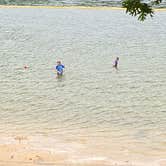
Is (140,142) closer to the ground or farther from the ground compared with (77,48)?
farther from the ground

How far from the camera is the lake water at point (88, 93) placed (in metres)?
20.0

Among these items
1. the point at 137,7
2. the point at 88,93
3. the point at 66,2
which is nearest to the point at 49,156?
the point at 137,7

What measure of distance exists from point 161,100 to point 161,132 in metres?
6.46

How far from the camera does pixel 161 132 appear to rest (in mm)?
21281

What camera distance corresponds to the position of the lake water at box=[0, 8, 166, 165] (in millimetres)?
20000

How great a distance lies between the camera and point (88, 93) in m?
29.4

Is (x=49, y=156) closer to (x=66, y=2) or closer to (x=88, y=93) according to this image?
(x=88, y=93)

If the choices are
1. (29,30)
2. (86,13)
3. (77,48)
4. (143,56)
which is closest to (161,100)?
(143,56)

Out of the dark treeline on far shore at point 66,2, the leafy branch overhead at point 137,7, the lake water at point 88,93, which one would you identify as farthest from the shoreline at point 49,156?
the dark treeline on far shore at point 66,2

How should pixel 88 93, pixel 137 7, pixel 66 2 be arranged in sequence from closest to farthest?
1. pixel 137 7
2. pixel 88 93
3. pixel 66 2

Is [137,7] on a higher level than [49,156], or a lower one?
higher

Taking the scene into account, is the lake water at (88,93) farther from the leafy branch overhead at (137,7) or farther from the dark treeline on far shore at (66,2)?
the dark treeline on far shore at (66,2)

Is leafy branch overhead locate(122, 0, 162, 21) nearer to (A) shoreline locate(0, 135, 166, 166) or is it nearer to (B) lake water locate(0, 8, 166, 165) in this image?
(A) shoreline locate(0, 135, 166, 166)

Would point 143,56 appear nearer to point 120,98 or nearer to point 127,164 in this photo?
point 120,98
